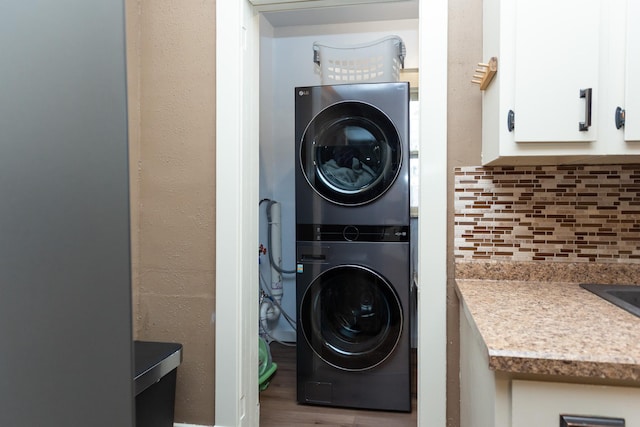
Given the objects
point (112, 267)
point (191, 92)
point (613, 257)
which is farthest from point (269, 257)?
point (112, 267)

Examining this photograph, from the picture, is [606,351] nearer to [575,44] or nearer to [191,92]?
[575,44]

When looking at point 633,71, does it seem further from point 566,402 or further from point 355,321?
point 355,321

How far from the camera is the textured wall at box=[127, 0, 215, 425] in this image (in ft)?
6.38

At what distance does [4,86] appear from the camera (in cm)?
41

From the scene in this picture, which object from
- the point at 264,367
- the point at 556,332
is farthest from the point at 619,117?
the point at 264,367

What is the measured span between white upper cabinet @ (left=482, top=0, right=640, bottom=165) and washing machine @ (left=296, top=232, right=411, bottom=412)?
Result: 1.18m

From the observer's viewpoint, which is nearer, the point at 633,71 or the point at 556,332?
the point at 556,332

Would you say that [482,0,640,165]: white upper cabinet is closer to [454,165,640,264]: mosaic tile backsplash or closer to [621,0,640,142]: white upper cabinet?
[621,0,640,142]: white upper cabinet

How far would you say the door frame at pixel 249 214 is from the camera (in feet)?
5.65

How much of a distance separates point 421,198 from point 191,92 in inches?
42.2

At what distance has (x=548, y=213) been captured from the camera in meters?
1.66

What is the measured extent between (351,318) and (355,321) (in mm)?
28

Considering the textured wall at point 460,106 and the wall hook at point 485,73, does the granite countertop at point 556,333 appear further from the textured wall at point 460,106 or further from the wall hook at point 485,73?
the wall hook at point 485,73

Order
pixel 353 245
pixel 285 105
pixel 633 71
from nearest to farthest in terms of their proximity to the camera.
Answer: pixel 633 71 → pixel 353 245 → pixel 285 105
